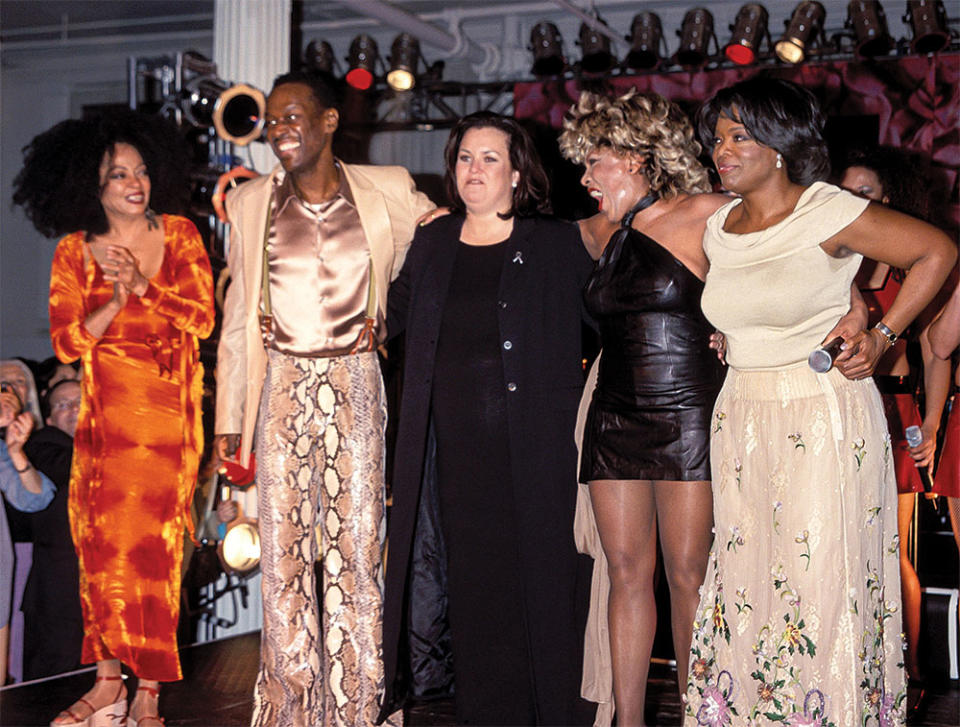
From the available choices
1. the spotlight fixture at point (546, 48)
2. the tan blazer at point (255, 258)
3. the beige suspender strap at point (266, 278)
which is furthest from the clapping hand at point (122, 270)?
the spotlight fixture at point (546, 48)

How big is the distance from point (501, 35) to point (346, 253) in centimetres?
692

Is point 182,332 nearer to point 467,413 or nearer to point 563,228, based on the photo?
point 467,413

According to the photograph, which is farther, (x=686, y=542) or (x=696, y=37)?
(x=696, y=37)

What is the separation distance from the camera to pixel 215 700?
4.15 metres

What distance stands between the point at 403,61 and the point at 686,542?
6323 millimetres

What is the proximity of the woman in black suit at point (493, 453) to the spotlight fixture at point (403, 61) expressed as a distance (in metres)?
5.48

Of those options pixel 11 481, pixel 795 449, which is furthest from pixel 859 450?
pixel 11 481

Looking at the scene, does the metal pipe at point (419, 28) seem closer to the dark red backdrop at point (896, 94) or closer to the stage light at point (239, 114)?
the dark red backdrop at point (896, 94)

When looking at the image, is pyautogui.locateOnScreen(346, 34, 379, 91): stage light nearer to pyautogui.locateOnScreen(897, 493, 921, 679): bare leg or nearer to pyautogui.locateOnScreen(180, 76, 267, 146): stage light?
pyautogui.locateOnScreen(180, 76, 267, 146): stage light

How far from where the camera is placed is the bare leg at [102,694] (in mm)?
3644

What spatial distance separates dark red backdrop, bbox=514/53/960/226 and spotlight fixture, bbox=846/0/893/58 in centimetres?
49

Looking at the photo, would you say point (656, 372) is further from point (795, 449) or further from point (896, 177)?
point (896, 177)

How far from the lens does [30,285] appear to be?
10.2 metres

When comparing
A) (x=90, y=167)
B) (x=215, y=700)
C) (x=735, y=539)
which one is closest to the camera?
(x=735, y=539)
